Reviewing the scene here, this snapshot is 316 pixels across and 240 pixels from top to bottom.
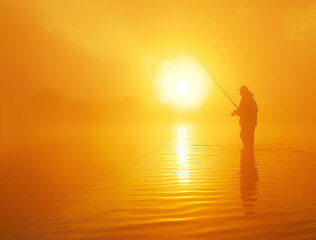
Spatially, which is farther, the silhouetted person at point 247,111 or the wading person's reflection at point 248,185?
the silhouetted person at point 247,111

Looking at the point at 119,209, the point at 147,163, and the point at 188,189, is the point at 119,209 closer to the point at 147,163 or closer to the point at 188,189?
the point at 188,189

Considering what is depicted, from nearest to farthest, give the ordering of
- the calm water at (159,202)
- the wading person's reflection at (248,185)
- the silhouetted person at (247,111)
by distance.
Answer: the calm water at (159,202) → the wading person's reflection at (248,185) → the silhouetted person at (247,111)

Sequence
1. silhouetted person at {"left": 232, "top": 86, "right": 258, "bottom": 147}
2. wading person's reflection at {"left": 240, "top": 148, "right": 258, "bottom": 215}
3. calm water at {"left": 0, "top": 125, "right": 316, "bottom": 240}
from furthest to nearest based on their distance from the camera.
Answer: silhouetted person at {"left": 232, "top": 86, "right": 258, "bottom": 147}, wading person's reflection at {"left": 240, "top": 148, "right": 258, "bottom": 215}, calm water at {"left": 0, "top": 125, "right": 316, "bottom": 240}

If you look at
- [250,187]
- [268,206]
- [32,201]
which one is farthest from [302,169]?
[32,201]

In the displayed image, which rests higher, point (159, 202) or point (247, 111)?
point (247, 111)

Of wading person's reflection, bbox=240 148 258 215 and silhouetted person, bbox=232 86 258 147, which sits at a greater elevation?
silhouetted person, bbox=232 86 258 147

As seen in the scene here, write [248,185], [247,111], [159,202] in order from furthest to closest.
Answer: [247,111] → [248,185] → [159,202]

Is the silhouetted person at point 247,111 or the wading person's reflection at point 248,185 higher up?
the silhouetted person at point 247,111

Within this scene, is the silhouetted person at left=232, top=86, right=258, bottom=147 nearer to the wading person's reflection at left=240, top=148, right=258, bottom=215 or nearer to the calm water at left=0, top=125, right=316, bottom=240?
the wading person's reflection at left=240, top=148, right=258, bottom=215

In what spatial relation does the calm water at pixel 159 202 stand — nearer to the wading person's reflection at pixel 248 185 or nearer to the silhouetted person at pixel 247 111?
the wading person's reflection at pixel 248 185

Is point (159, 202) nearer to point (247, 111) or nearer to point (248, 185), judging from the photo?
point (248, 185)

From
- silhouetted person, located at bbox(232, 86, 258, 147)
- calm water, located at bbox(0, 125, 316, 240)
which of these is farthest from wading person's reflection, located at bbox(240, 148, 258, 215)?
silhouetted person, located at bbox(232, 86, 258, 147)

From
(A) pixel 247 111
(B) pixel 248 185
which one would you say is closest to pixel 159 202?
(B) pixel 248 185

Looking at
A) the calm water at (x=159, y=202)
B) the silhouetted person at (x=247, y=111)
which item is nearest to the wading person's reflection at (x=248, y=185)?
the calm water at (x=159, y=202)
